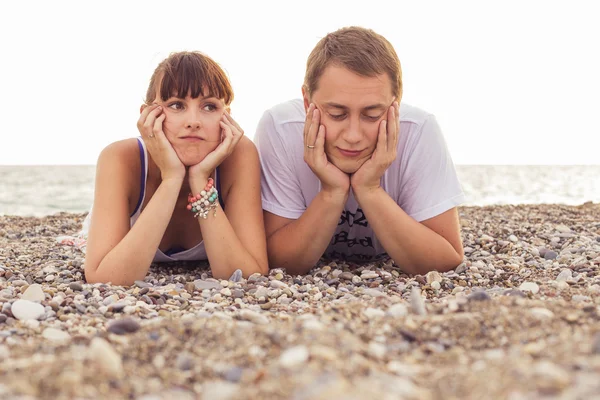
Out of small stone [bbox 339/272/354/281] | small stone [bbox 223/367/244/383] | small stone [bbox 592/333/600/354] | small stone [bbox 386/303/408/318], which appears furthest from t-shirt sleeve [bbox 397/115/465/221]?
small stone [bbox 223/367/244/383]

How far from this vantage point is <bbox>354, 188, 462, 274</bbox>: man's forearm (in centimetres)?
425

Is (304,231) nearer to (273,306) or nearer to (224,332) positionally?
(273,306)

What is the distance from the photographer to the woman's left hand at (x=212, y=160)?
168 inches

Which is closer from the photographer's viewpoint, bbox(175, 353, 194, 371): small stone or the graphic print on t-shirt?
bbox(175, 353, 194, 371): small stone

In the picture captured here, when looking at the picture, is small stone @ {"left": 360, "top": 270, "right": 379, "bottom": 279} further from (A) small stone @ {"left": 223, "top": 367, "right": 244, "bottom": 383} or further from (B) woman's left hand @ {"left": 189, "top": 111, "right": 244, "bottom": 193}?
(A) small stone @ {"left": 223, "top": 367, "right": 244, "bottom": 383}

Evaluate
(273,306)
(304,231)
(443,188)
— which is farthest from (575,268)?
(273,306)

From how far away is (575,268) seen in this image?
445 cm

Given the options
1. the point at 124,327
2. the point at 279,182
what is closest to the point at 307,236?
the point at 279,182

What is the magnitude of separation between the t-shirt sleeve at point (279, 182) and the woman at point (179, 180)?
0.55 ft

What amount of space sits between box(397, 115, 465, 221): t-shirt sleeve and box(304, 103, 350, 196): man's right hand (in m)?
0.59

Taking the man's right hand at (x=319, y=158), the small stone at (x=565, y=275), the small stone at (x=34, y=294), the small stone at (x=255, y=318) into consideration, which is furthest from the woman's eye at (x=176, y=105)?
the small stone at (x=565, y=275)

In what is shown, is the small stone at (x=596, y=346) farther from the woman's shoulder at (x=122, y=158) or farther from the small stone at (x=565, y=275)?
the woman's shoulder at (x=122, y=158)

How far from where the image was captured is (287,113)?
15.7 feet

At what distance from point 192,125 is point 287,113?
0.95 m
